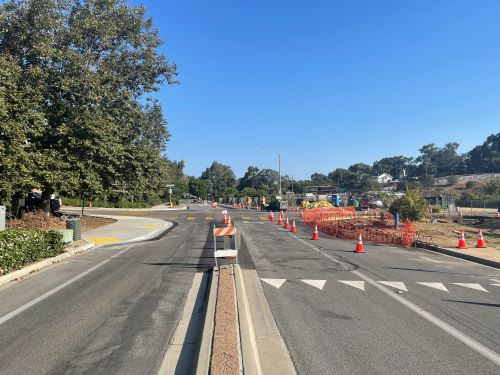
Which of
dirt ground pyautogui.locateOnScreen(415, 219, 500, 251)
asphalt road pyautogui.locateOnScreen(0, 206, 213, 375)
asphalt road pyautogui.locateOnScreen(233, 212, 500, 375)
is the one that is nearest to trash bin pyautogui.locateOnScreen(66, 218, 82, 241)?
asphalt road pyautogui.locateOnScreen(0, 206, 213, 375)

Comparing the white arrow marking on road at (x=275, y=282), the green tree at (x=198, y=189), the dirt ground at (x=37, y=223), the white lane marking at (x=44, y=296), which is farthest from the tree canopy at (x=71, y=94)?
the green tree at (x=198, y=189)

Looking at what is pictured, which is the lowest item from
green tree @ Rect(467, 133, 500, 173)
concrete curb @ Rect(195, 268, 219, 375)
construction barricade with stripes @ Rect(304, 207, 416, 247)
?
concrete curb @ Rect(195, 268, 219, 375)

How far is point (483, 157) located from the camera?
16538cm

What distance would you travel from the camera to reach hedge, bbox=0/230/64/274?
11500 mm

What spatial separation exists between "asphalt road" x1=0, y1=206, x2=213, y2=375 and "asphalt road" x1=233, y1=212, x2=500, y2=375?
→ 1.80 metres

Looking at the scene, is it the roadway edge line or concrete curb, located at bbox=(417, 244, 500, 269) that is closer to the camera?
the roadway edge line

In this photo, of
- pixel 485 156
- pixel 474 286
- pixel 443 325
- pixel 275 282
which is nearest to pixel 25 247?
pixel 275 282

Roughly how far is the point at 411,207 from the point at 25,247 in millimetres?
22502

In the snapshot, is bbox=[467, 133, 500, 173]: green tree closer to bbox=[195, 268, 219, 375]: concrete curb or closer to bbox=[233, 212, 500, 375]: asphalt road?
bbox=[233, 212, 500, 375]: asphalt road

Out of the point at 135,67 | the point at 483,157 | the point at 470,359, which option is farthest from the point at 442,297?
the point at 483,157

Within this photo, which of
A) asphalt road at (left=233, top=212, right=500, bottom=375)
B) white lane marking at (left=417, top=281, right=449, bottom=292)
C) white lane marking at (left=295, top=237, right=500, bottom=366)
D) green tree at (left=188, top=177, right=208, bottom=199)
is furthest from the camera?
green tree at (left=188, top=177, right=208, bottom=199)

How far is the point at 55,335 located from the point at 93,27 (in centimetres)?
2329

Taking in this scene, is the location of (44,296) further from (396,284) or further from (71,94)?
(71,94)

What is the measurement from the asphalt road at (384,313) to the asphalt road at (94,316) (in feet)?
5.90
